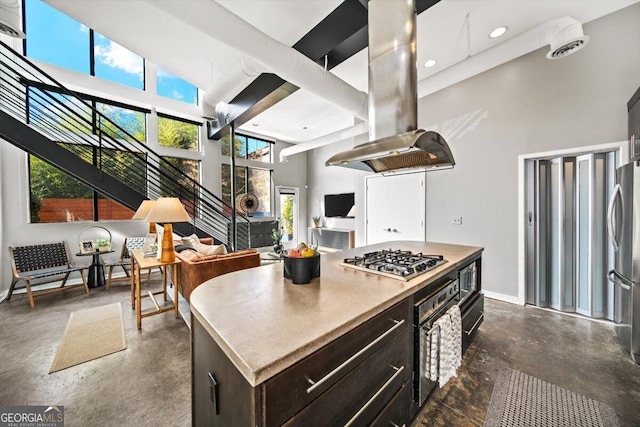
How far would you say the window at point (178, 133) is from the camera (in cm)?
530

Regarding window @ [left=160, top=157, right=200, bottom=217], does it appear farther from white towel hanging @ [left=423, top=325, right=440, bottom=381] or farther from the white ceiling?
white towel hanging @ [left=423, top=325, right=440, bottom=381]

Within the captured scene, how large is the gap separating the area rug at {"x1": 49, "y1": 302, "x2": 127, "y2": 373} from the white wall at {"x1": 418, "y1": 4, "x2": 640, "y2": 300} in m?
4.39

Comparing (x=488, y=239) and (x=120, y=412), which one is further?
(x=488, y=239)

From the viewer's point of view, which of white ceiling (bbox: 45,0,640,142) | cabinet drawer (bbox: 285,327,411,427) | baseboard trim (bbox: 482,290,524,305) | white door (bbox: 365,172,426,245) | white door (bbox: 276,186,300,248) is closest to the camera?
cabinet drawer (bbox: 285,327,411,427)

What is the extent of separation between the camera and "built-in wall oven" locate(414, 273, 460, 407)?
4.45 ft

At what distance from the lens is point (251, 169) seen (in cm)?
714

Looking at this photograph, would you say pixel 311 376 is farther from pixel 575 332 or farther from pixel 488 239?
pixel 488 239

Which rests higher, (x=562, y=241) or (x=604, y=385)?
(x=562, y=241)

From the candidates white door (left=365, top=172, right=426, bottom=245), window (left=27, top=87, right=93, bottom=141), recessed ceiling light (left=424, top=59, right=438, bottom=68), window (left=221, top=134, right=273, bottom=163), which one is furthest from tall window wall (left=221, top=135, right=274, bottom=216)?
recessed ceiling light (left=424, top=59, right=438, bottom=68)

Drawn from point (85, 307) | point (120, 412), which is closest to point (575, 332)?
point (120, 412)

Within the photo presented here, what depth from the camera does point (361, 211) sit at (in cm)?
559

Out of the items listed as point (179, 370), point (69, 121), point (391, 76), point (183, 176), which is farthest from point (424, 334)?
point (69, 121)

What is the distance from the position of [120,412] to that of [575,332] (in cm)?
409

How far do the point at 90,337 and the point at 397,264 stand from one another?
3.13 m
